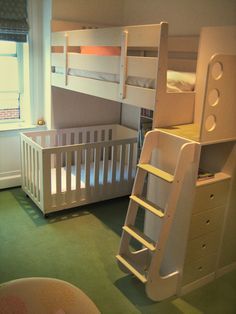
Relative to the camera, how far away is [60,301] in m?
1.29

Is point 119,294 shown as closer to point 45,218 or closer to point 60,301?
point 60,301

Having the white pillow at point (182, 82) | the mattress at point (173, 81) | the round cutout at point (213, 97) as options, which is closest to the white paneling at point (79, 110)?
the mattress at point (173, 81)

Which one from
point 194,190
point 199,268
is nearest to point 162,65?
point 194,190

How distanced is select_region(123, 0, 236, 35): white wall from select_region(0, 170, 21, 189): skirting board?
2.08 meters

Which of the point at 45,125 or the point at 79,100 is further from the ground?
the point at 79,100

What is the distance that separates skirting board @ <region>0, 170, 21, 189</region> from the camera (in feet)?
12.0

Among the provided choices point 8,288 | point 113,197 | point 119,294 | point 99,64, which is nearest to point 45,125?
point 113,197

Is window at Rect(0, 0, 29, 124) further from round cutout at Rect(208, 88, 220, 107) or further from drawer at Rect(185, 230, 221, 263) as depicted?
drawer at Rect(185, 230, 221, 263)

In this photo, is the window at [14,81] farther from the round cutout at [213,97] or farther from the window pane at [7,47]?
the round cutout at [213,97]

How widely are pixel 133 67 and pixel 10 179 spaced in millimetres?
2108

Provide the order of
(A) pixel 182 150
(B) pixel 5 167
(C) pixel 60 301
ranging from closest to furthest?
(C) pixel 60 301 → (A) pixel 182 150 → (B) pixel 5 167

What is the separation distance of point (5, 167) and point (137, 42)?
218 cm

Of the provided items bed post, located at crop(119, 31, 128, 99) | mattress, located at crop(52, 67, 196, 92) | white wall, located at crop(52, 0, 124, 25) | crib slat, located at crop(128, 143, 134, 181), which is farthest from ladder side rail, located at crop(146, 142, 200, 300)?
white wall, located at crop(52, 0, 124, 25)

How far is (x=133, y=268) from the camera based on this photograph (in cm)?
212
